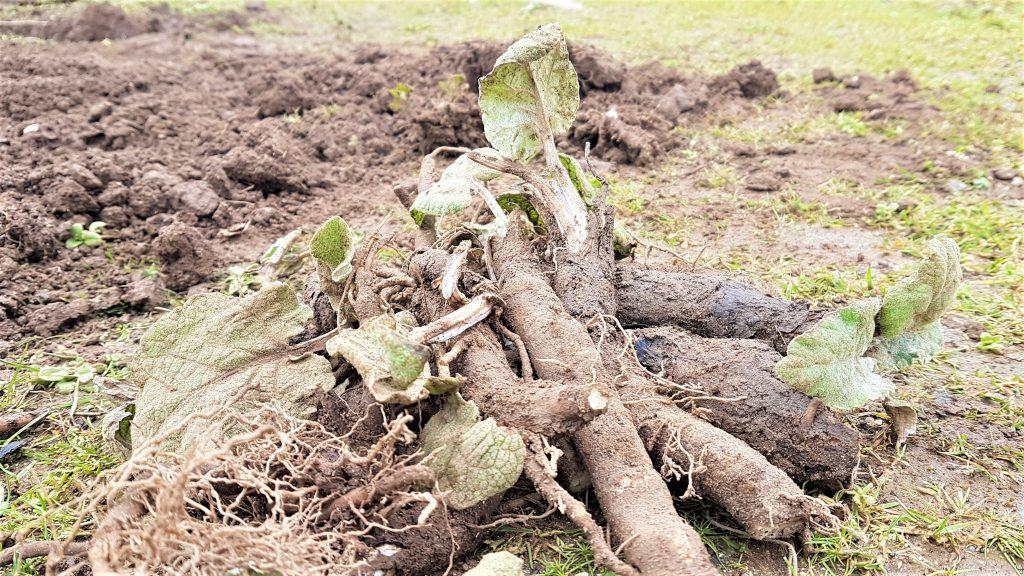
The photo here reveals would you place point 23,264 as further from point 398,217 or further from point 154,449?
point 154,449

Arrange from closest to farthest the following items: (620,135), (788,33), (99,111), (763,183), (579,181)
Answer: (579,181)
(763,183)
(620,135)
(99,111)
(788,33)

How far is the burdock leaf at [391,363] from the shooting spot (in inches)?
66.4

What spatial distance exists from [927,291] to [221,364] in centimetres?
216

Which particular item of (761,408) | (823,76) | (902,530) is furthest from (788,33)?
(902,530)

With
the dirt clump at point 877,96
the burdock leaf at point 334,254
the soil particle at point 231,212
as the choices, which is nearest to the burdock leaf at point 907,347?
the burdock leaf at point 334,254

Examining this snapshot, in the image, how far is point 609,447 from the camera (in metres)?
1.78

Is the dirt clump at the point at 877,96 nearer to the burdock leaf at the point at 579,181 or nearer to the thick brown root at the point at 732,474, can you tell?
the burdock leaf at the point at 579,181

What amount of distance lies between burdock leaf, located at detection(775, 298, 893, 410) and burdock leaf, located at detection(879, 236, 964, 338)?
13 centimetres

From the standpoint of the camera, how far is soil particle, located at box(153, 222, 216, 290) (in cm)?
339

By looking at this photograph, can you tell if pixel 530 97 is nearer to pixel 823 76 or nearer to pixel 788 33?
pixel 823 76

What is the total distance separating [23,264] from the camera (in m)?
3.40

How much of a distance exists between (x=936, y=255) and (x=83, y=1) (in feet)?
38.2

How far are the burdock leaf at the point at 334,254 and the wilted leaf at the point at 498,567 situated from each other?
1.02 m

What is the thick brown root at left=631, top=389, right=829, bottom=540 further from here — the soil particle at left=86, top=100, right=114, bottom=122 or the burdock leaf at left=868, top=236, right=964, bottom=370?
the soil particle at left=86, top=100, right=114, bottom=122
